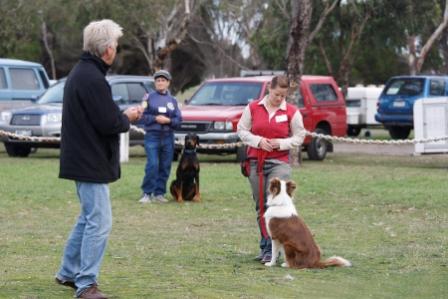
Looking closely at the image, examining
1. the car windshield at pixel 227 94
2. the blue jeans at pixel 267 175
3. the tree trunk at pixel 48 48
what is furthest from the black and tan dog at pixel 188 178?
the tree trunk at pixel 48 48

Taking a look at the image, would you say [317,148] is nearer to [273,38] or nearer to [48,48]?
[273,38]

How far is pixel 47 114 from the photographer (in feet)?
76.1

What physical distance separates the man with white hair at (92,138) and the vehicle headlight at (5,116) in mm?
16228

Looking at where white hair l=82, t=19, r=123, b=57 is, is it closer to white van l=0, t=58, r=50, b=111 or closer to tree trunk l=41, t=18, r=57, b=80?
white van l=0, t=58, r=50, b=111

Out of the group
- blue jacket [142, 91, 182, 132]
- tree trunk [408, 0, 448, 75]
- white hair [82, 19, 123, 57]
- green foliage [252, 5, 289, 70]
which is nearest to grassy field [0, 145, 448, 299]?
blue jacket [142, 91, 182, 132]

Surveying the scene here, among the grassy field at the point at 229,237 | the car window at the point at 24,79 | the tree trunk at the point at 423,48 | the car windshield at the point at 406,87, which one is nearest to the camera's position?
the grassy field at the point at 229,237

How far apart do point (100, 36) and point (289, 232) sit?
287 cm

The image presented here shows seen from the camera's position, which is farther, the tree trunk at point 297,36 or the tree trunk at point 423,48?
the tree trunk at point 423,48

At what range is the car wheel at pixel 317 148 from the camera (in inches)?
950

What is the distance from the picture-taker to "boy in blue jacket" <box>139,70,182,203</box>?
15.5m

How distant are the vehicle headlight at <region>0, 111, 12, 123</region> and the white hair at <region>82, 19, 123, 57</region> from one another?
16.3 m

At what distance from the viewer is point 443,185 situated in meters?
17.9

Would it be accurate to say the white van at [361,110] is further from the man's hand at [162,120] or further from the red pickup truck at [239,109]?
the man's hand at [162,120]

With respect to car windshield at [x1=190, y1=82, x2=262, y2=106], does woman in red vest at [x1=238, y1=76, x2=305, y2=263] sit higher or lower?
lower
